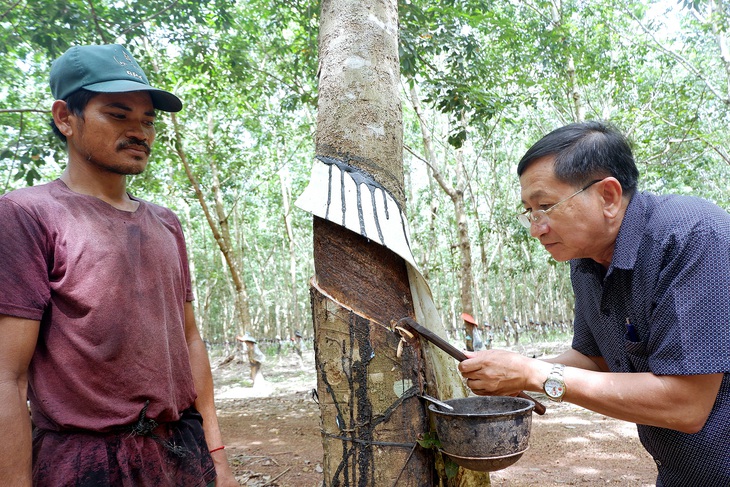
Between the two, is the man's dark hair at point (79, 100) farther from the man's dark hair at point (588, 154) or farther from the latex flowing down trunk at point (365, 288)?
A: the man's dark hair at point (588, 154)

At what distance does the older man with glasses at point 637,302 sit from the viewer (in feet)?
4.21

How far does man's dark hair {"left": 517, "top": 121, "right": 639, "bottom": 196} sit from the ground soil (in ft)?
11.3

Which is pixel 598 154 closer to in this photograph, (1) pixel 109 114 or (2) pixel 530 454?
(1) pixel 109 114

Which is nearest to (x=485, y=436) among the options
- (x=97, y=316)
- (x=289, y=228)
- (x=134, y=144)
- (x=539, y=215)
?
(x=539, y=215)

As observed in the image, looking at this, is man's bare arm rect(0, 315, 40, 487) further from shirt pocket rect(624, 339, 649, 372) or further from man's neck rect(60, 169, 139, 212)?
shirt pocket rect(624, 339, 649, 372)

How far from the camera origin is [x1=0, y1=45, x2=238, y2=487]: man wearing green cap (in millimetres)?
1301

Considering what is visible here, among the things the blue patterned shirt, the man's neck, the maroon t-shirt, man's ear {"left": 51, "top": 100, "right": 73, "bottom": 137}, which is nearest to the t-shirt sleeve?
the maroon t-shirt

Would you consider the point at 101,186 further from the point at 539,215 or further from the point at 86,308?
the point at 539,215

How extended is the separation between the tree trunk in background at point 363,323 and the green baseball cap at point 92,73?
2.17 feet

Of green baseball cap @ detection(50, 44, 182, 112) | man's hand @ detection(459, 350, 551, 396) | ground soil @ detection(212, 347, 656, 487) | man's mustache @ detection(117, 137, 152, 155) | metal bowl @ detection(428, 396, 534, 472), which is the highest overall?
green baseball cap @ detection(50, 44, 182, 112)

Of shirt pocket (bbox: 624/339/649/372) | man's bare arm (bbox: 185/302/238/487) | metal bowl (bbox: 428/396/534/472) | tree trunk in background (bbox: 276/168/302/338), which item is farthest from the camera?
tree trunk in background (bbox: 276/168/302/338)

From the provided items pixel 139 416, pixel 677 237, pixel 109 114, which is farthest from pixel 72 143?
pixel 677 237

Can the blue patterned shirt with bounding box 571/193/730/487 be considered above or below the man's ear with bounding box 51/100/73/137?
below

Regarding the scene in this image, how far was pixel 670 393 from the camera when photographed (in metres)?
1.31
